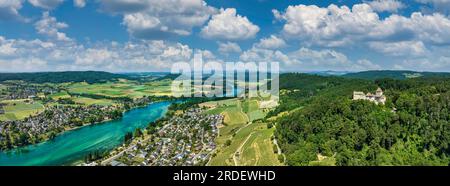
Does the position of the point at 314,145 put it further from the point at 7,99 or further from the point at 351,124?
the point at 7,99

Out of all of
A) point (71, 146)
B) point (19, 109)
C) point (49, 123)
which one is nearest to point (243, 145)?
point (71, 146)

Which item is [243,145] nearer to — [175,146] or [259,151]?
[259,151]

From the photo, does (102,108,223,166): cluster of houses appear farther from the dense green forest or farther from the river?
the dense green forest

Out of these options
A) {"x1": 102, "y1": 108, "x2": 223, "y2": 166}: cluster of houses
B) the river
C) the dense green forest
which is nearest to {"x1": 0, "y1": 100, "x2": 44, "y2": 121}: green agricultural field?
the river

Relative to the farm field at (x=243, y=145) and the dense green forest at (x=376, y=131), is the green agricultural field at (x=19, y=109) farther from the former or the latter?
the dense green forest at (x=376, y=131)
